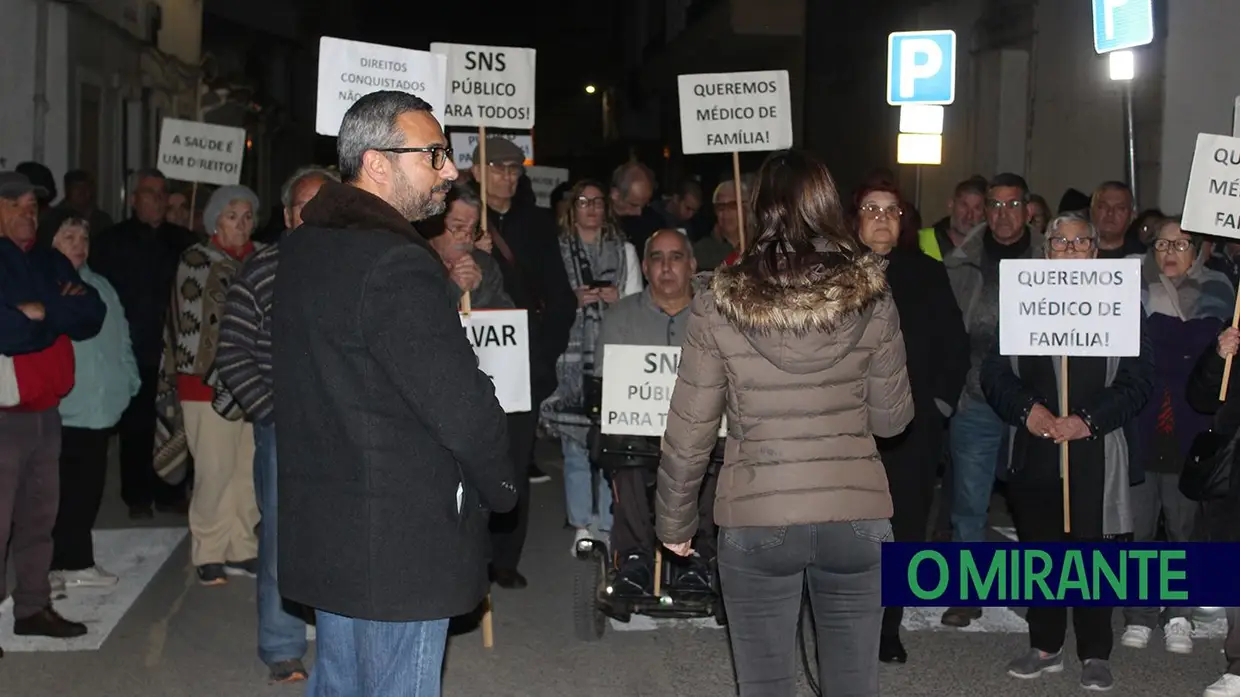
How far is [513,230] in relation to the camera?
889cm

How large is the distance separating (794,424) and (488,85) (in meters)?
4.71

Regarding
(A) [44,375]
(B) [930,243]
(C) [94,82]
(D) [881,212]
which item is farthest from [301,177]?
(C) [94,82]

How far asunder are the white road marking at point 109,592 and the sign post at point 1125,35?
705 cm

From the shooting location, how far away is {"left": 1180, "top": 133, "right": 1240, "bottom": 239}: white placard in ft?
24.5

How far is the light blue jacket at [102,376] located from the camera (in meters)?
8.42

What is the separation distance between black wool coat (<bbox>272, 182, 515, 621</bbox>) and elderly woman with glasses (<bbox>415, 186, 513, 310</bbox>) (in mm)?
3419

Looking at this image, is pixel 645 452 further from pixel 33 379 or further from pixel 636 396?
pixel 33 379

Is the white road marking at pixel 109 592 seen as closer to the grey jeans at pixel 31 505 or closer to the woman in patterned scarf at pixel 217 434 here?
the grey jeans at pixel 31 505

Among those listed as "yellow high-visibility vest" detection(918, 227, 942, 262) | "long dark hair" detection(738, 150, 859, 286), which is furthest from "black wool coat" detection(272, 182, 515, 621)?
"yellow high-visibility vest" detection(918, 227, 942, 262)

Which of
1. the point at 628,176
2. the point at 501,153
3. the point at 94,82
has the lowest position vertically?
the point at 501,153

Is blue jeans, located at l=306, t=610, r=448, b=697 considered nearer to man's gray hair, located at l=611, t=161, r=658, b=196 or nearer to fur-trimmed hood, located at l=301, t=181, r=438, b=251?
fur-trimmed hood, located at l=301, t=181, r=438, b=251

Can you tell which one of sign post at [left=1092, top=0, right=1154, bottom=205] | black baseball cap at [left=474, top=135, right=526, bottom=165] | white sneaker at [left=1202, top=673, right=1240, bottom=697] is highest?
sign post at [left=1092, top=0, right=1154, bottom=205]

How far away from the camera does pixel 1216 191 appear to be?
7500 mm

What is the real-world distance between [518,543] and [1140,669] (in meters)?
3.38
